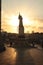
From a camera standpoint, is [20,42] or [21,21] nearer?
[20,42]

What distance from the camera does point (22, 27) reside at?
426 feet

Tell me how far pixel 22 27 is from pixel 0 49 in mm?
73167

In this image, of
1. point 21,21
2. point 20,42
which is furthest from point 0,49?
point 21,21

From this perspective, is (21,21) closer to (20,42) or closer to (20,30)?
(20,30)

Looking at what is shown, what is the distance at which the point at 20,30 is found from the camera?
130m

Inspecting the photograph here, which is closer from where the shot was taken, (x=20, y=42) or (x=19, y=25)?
(x=20, y=42)

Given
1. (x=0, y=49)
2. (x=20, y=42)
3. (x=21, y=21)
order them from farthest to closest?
(x=21, y=21), (x=20, y=42), (x=0, y=49)

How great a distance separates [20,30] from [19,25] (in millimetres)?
2472

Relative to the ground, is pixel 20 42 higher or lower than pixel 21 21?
lower

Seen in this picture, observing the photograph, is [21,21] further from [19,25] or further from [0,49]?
[0,49]

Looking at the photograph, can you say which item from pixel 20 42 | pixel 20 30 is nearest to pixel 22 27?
pixel 20 30

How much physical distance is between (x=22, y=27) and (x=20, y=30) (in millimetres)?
1782

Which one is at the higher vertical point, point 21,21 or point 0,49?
point 21,21

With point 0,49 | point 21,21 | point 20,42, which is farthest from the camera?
point 21,21
